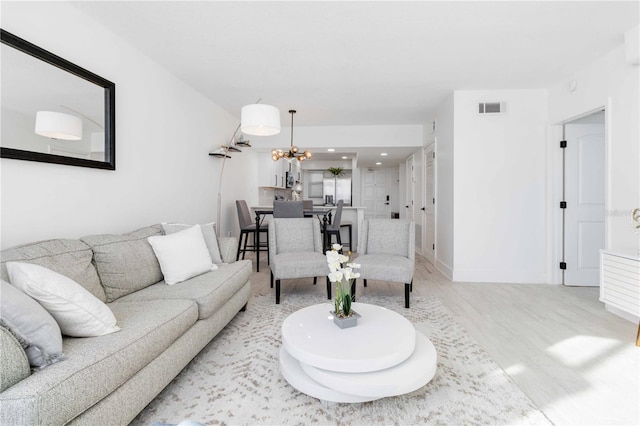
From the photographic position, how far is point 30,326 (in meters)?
1.19

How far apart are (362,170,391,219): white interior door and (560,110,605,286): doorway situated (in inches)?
254

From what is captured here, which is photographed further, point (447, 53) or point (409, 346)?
point (447, 53)

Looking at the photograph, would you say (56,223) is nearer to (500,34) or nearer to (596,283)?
(500,34)

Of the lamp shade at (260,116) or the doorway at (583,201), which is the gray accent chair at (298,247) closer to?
the lamp shade at (260,116)

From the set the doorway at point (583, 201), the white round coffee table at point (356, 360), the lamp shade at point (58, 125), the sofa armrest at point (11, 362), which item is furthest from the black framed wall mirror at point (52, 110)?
the doorway at point (583, 201)

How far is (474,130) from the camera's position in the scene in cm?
417

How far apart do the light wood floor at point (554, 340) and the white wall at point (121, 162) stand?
1.55 metres

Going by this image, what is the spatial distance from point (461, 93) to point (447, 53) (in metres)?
1.27

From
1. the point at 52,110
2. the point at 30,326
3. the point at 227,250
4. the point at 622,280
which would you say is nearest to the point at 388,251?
the point at 227,250

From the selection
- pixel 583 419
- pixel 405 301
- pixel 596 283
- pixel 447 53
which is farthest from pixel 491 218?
pixel 583 419

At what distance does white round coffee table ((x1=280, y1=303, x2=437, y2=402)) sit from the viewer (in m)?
1.47

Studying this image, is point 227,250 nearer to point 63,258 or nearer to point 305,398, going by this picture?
point 63,258

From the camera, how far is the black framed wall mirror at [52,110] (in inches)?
72.8

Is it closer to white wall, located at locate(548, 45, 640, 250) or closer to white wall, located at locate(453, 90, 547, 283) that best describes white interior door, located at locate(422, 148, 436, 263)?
white wall, located at locate(453, 90, 547, 283)
